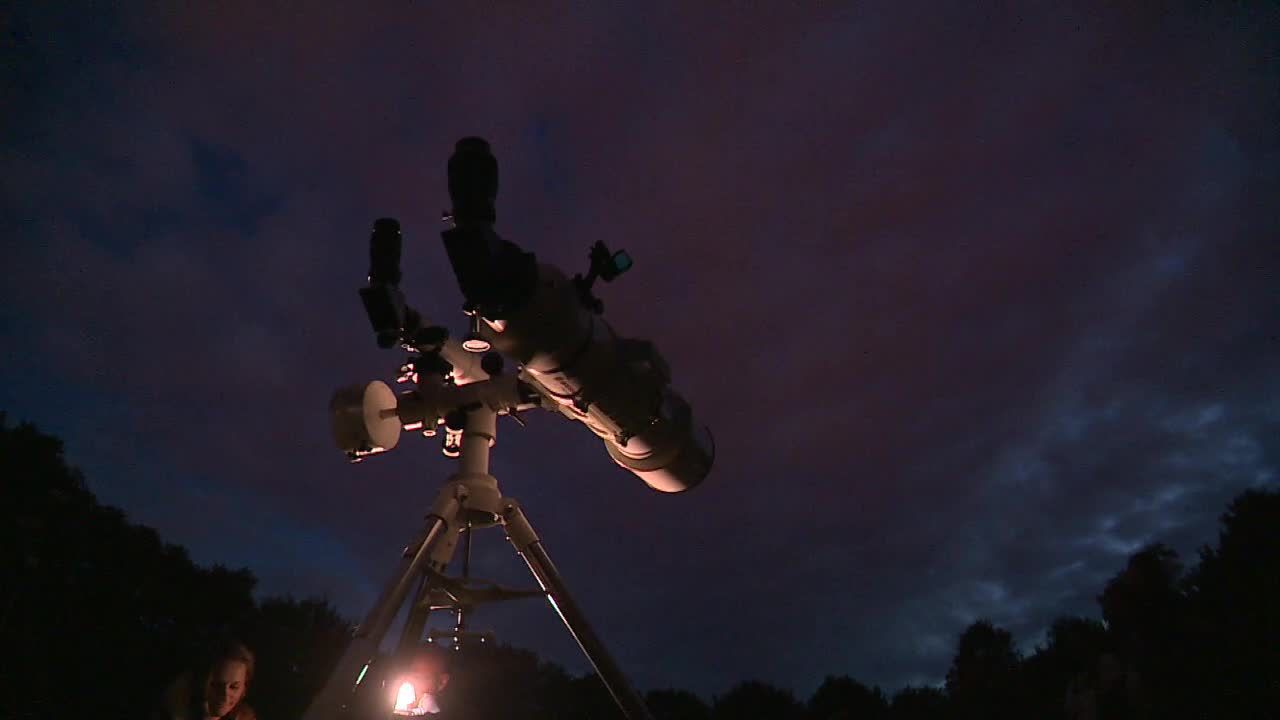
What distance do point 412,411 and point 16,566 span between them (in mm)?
28128

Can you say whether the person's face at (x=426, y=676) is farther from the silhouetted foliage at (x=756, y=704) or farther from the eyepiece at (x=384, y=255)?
the silhouetted foliage at (x=756, y=704)

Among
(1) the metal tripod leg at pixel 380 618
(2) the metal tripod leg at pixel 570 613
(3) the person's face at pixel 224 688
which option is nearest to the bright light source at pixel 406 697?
(1) the metal tripod leg at pixel 380 618

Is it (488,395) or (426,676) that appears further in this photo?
(488,395)

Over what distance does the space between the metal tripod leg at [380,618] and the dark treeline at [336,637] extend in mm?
208

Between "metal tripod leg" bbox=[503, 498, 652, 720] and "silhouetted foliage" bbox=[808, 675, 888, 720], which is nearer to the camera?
"metal tripod leg" bbox=[503, 498, 652, 720]

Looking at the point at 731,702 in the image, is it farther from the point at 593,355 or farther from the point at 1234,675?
the point at 593,355

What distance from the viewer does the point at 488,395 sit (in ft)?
12.4

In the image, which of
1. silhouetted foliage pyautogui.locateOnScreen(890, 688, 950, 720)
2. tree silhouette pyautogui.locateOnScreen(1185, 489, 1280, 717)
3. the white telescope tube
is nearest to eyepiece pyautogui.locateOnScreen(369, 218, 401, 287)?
the white telescope tube

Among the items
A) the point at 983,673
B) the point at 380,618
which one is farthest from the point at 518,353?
the point at 983,673

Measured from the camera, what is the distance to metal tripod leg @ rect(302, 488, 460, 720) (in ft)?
9.00

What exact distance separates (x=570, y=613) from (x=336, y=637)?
3848cm

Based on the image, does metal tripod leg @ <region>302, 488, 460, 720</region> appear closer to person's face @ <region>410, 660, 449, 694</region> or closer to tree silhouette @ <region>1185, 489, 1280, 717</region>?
person's face @ <region>410, 660, 449, 694</region>

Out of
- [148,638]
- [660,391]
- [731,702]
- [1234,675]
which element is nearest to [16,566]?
[148,638]

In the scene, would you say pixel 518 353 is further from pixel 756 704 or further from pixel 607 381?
pixel 756 704
